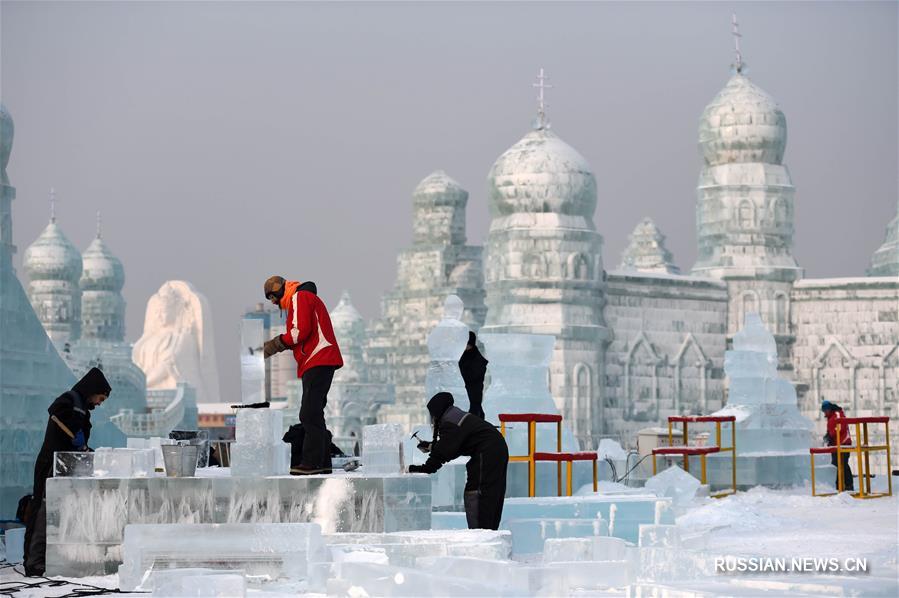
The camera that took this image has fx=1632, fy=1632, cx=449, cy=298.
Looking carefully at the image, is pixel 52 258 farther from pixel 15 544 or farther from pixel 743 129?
pixel 15 544

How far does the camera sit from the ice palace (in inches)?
401

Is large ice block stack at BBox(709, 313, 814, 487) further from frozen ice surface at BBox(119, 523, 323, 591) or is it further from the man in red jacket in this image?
frozen ice surface at BBox(119, 523, 323, 591)

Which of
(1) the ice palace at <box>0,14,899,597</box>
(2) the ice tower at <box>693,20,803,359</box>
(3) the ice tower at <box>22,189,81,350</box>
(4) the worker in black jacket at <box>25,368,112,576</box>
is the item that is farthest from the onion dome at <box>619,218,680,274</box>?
(4) the worker in black jacket at <box>25,368,112,576</box>

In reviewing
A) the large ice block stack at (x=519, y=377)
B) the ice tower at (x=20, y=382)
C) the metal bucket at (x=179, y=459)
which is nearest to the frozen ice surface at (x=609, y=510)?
the large ice block stack at (x=519, y=377)

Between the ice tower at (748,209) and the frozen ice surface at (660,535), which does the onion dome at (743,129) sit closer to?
the ice tower at (748,209)

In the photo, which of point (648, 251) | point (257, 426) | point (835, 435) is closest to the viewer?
point (257, 426)

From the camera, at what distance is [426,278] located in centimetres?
5381

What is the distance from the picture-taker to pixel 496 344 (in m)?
18.9

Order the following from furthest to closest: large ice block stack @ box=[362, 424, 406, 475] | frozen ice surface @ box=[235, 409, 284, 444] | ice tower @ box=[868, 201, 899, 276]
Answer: ice tower @ box=[868, 201, 899, 276]
large ice block stack @ box=[362, 424, 406, 475]
frozen ice surface @ box=[235, 409, 284, 444]

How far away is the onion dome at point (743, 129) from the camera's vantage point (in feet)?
136

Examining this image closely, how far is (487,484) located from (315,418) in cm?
138

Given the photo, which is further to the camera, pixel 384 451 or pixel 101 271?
pixel 101 271

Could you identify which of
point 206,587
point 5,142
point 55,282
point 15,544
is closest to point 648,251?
point 55,282

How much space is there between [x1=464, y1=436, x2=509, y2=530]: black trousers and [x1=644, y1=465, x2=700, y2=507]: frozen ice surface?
7.67 m
